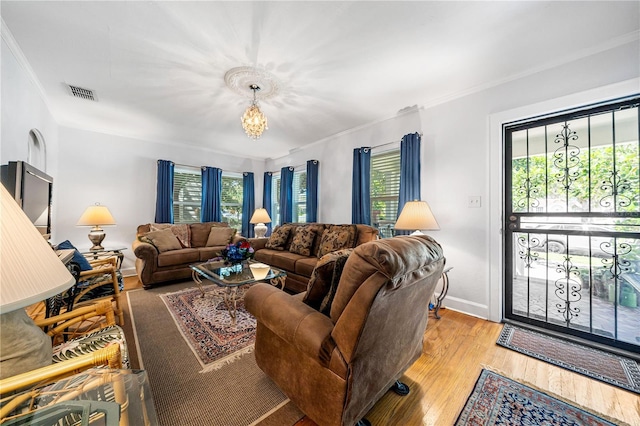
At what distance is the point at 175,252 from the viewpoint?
3.71 metres

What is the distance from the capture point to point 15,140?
2.12 m

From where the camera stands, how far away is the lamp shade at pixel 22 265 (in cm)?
55

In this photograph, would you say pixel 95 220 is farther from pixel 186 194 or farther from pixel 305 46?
pixel 305 46

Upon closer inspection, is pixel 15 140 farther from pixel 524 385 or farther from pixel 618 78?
pixel 618 78

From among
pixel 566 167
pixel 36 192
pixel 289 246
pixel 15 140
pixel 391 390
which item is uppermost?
pixel 15 140

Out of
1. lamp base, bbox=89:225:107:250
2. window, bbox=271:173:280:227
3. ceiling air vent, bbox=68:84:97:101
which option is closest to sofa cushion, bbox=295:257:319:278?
window, bbox=271:173:280:227

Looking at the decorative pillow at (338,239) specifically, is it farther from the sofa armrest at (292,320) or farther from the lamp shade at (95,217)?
the lamp shade at (95,217)

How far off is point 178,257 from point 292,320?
3.24 metres

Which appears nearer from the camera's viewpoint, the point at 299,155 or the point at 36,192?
the point at 36,192

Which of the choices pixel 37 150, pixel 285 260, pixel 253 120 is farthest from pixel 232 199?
pixel 253 120

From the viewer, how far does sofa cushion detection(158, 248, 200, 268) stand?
3.51 metres

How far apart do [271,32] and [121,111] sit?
2.89m

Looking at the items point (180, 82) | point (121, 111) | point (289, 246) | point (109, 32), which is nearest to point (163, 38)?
point (109, 32)

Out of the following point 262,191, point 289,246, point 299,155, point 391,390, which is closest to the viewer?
point 391,390
